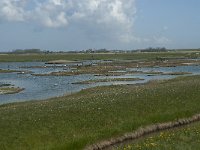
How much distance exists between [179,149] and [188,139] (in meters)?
2.43

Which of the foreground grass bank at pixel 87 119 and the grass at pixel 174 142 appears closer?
the grass at pixel 174 142

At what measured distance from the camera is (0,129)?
83.1 ft

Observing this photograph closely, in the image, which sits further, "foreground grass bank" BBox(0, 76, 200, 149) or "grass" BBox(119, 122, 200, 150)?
"foreground grass bank" BBox(0, 76, 200, 149)

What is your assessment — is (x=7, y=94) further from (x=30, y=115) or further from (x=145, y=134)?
(x=145, y=134)

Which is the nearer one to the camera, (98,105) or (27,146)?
(27,146)

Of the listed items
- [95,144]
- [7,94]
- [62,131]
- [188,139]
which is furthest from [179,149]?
[7,94]

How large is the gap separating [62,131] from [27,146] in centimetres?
301

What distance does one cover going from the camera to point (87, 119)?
2794 cm

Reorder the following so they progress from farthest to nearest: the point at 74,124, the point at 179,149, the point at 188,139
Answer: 1. the point at 74,124
2. the point at 188,139
3. the point at 179,149

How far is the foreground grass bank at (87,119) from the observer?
23.5 m

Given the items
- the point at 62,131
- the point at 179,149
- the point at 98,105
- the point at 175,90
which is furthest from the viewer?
the point at 175,90

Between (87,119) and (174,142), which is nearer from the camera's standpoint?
(174,142)

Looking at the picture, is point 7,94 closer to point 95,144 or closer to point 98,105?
point 98,105

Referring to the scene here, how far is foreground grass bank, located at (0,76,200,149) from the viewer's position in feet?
77.2
